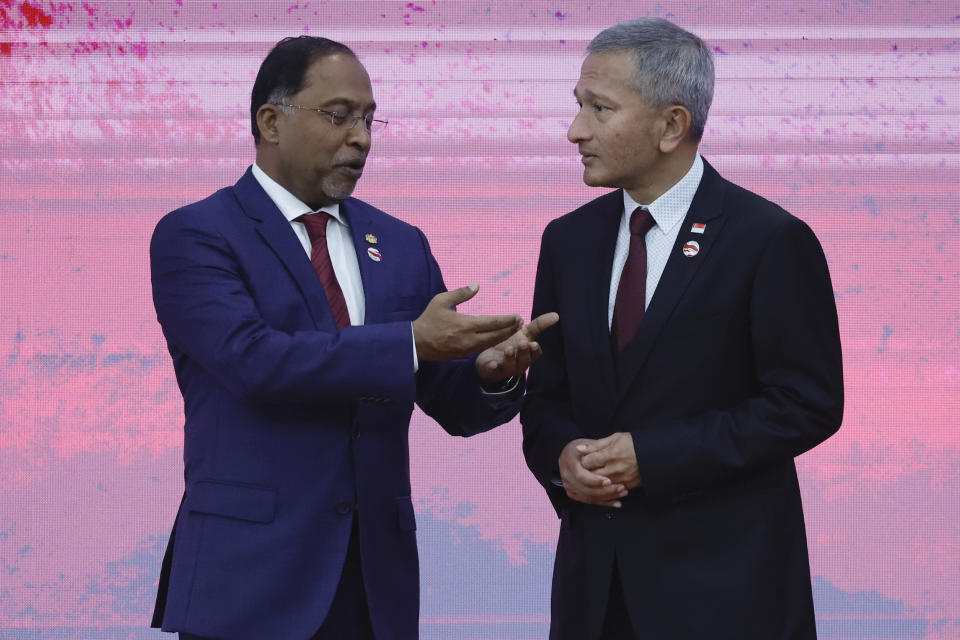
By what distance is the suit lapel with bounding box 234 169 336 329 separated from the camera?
6.84 ft

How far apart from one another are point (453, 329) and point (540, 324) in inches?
6.8

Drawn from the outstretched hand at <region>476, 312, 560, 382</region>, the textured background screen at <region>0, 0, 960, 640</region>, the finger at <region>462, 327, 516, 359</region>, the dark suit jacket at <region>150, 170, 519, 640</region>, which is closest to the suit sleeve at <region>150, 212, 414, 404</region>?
the dark suit jacket at <region>150, 170, 519, 640</region>

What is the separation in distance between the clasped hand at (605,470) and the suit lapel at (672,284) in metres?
0.10

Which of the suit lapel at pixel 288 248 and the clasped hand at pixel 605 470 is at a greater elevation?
the suit lapel at pixel 288 248

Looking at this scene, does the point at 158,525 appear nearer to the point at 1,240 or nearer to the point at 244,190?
the point at 1,240

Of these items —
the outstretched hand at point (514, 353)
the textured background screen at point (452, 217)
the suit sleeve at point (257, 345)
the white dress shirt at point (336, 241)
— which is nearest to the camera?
the suit sleeve at point (257, 345)

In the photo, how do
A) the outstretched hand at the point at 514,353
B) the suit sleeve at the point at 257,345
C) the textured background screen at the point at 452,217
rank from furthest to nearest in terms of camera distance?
the textured background screen at the point at 452,217 < the outstretched hand at the point at 514,353 < the suit sleeve at the point at 257,345

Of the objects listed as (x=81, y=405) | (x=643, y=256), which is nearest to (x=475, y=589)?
(x=81, y=405)

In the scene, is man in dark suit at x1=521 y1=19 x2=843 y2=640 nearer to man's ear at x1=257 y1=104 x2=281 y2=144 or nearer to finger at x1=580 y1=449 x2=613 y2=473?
finger at x1=580 y1=449 x2=613 y2=473

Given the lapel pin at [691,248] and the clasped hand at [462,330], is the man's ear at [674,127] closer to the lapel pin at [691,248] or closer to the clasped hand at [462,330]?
the lapel pin at [691,248]

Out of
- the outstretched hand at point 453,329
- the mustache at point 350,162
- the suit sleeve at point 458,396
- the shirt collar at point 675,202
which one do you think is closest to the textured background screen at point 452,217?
the suit sleeve at point 458,396

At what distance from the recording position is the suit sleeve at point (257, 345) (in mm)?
1964

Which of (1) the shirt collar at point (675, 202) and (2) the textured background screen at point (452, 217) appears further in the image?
(2) the textured background screen at point (452, 217)

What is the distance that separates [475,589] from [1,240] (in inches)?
71.5
